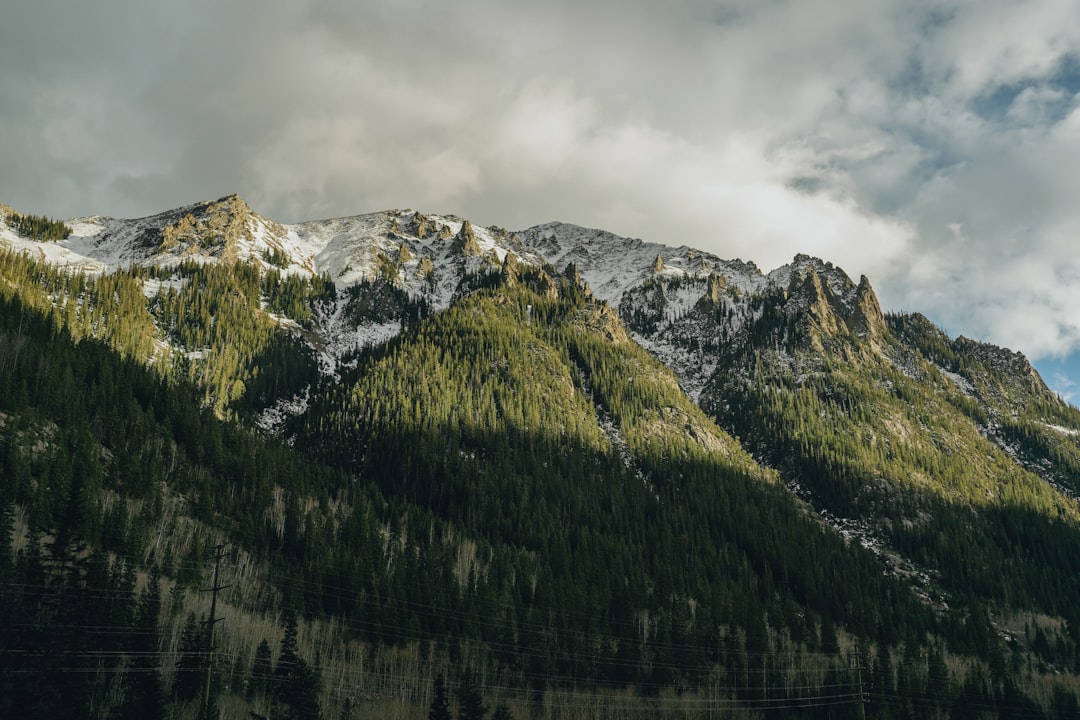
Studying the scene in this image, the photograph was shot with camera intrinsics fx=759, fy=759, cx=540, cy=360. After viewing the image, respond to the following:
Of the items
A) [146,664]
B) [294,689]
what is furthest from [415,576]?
[146,664]

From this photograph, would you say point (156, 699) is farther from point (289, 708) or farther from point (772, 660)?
point (772, 660)

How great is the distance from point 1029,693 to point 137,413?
164m

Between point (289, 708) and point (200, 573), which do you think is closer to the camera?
point (289, 708)

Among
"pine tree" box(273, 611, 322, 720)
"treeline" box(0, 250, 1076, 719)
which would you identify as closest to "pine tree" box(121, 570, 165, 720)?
"treeline" box(0, 250, 1076, 719)

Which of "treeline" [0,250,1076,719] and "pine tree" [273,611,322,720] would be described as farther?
"treeline" [0,250,1076,719]

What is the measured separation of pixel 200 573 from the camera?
3910 inches

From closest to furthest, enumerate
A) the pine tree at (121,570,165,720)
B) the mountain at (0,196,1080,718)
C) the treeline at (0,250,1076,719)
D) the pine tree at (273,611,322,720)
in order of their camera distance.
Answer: the pine tree at (121,570,165,720) → the pine tree at (273,611,322,720) → the treeline at (0,250,1076,719) → the mountain at (0,196,1080,718)

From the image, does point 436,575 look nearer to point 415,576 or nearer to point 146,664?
point 415,576

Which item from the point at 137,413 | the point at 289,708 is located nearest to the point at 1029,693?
the point at 289,708

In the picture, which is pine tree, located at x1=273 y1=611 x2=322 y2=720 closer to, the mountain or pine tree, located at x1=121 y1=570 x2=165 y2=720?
the mountain

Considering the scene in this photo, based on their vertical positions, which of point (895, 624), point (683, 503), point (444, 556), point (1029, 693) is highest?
point (683, 503)

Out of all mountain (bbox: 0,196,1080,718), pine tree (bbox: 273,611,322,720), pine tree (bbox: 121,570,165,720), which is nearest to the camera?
pine tree (bbox: 121,570,165,720)

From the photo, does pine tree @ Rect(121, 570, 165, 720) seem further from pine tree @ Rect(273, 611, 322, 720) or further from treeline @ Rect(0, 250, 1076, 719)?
pine tree @ Rect(273, 611, 322, 720)

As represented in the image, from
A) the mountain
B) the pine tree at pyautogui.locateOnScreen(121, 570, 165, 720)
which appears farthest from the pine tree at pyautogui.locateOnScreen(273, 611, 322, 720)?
the pine tree at pyautogui.locateOnScreen(121, 570, 165, 720)
